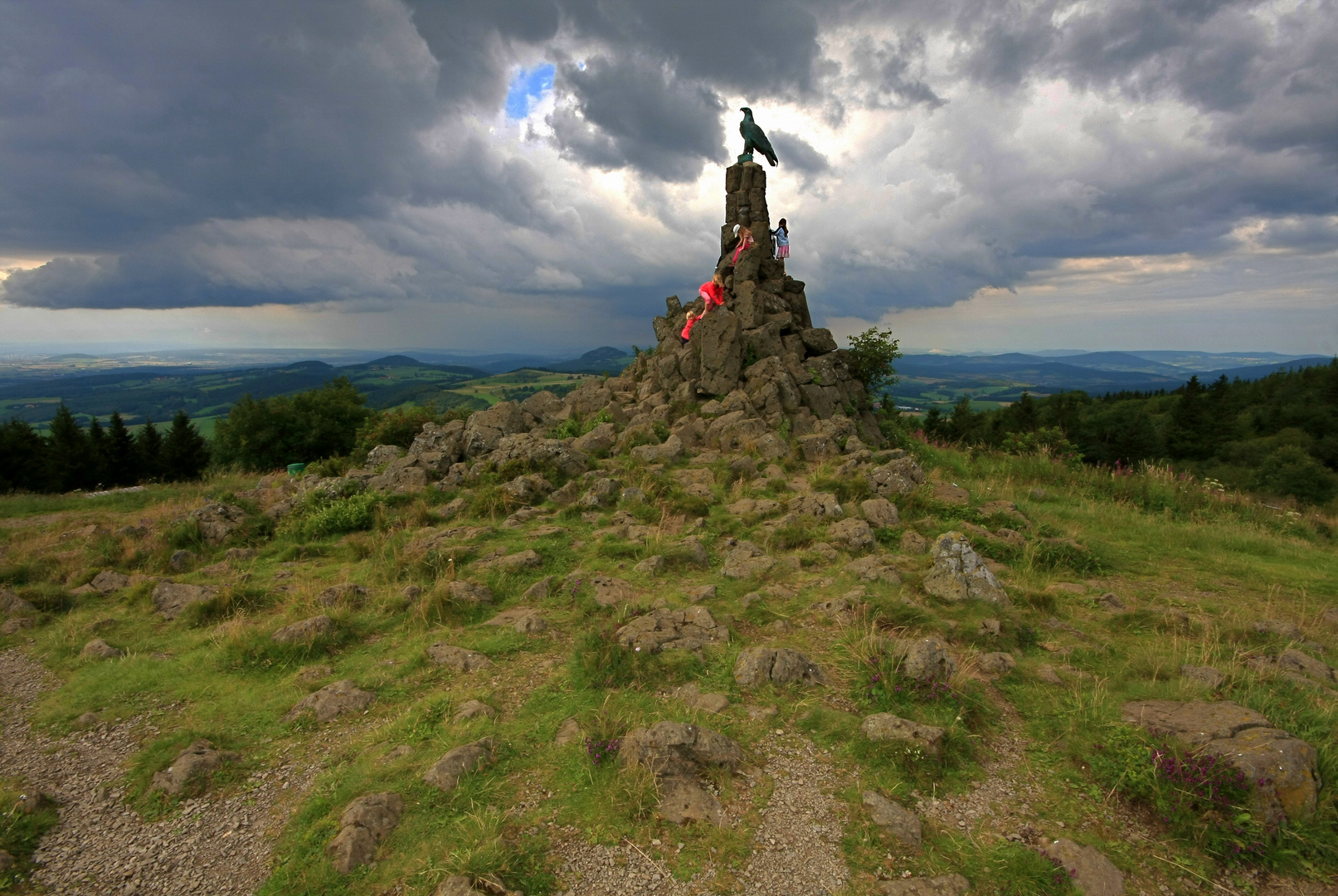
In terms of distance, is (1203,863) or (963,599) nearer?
(1203,863)

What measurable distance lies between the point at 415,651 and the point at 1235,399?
133560mm

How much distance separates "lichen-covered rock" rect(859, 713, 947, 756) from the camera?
18.7 feet

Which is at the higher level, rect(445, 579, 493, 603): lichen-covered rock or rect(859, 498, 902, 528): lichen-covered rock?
rect(859, 498, 902, 528): lichen-covered rock

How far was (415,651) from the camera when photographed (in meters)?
8.30

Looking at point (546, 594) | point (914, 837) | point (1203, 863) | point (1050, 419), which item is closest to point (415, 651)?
point (546, 594)

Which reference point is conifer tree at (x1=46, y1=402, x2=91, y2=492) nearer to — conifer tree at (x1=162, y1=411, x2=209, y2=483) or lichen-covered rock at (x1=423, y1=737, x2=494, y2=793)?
conifer tree at (x1=162, y1=411, x2=209, y2=483)

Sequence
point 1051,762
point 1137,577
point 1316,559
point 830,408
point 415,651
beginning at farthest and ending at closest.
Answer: point 830,408
point 1316,559
point 1137,577
point 415,651
point 1051,762

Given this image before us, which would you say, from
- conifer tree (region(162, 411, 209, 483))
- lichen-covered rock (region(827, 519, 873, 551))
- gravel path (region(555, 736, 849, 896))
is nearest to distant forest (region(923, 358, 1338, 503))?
lichen-covered rock (region(827, 519, 873, 551))

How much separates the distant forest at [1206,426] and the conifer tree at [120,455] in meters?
74.3

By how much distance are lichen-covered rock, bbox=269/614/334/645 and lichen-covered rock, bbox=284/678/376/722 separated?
1.47 meters

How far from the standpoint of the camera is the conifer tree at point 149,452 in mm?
49375

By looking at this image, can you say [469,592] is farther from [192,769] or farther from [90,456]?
[90,456]

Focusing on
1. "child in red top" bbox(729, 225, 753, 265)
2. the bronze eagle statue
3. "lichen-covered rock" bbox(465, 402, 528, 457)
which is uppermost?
the bronze eagle statue

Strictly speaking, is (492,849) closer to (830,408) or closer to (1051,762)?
(1051,762)
